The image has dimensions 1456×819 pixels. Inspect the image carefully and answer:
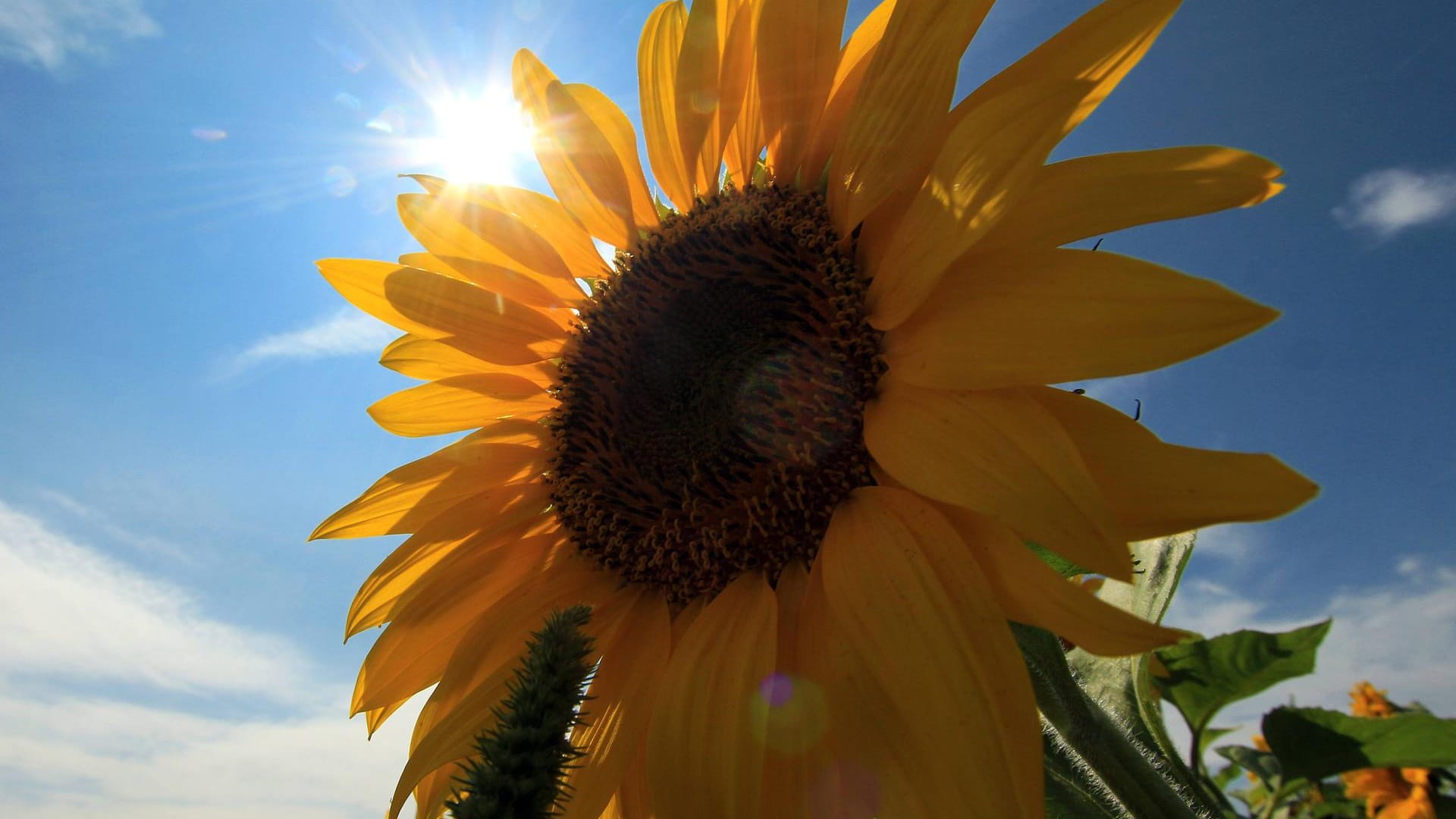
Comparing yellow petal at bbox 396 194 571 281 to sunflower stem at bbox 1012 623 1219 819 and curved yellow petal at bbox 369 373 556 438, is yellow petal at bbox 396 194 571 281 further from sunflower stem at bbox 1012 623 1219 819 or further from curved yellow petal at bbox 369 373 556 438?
sunflower stem at bbox 1012 623 1219 819

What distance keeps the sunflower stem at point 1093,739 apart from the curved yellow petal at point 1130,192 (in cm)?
75

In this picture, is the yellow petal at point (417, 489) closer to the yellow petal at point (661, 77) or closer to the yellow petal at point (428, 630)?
the yellow petal at point (428, 630)

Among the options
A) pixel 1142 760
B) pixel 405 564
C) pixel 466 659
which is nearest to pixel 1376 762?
pixel 1142 760

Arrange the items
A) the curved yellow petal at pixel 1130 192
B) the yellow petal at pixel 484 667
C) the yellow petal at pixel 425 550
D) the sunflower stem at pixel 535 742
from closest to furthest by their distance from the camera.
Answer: the sunflower stem at pixel 535 742
the curved yellow petal at pixel 1130 192
the yellow petal at pixel 484 667
the yellow petal at pixel 425 550

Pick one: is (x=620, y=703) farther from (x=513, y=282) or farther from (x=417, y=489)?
(x=513, y=282)

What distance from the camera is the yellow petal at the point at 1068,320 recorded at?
1.22 metres

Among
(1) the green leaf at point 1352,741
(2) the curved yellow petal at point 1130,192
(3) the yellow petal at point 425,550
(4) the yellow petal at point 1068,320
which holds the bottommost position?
(1) the green leaf at point 1352,741

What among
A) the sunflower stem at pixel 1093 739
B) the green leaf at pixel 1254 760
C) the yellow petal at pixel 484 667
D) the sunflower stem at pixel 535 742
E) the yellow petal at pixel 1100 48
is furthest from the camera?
the green leaf at pixel 1254 760

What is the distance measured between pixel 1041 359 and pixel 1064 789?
1.02m

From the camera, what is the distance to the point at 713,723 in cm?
152

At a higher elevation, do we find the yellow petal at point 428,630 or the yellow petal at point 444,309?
the yellow petal at point 444,309

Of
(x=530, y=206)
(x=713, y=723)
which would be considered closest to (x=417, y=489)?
(x=530, y=206)

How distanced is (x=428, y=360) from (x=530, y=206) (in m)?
0.55

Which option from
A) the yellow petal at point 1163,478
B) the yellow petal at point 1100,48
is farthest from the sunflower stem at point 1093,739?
the yellow petal at point 1100,48
